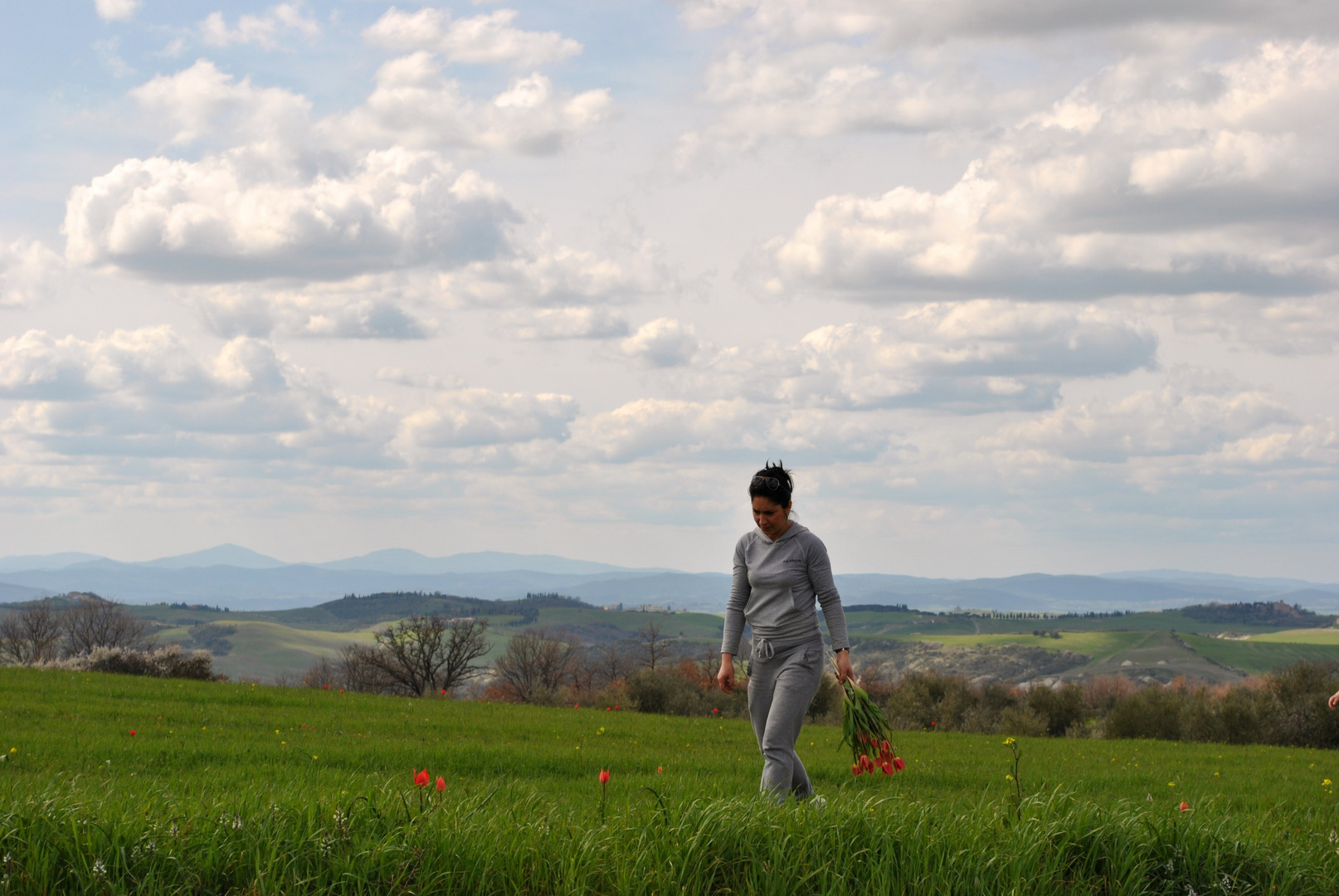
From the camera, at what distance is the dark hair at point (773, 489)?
776 centimetres

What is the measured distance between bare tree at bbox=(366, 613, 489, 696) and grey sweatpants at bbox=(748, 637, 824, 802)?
184ft

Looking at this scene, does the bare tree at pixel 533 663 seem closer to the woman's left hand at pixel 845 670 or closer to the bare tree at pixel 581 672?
Result: the bare tree at pixel 581 672

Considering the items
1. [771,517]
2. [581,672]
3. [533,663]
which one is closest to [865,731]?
[771,517]

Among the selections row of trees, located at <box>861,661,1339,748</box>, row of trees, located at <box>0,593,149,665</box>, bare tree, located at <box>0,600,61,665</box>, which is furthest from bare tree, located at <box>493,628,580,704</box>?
row of trees, located at <box>861,661,1339,748</box>

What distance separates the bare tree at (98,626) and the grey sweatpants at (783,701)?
3902 inches

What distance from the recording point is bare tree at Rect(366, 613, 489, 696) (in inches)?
2434

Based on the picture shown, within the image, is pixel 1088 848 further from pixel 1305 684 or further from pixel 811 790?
pixel 1305 684

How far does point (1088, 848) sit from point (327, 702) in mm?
18880

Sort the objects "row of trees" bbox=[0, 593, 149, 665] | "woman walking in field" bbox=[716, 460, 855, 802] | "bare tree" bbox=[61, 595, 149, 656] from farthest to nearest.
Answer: "bare tree" bbox=[61, 595, 149, 656] < "row of trees" bbox=[0, 593, 149, 665] < "woman walking in field" bbox=[716, 460, 855, 802]

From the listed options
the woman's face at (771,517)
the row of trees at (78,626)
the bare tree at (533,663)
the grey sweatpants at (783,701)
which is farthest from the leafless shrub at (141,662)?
the row of trees at (78,626)

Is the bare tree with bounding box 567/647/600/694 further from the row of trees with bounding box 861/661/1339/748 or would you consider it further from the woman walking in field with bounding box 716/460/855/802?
the woman walking in field with bounding box 716/460/855/802

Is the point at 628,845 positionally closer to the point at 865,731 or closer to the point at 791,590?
the point at 865,731

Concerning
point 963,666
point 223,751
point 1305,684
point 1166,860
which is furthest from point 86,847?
point 963,666

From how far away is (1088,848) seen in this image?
5.44 meters
